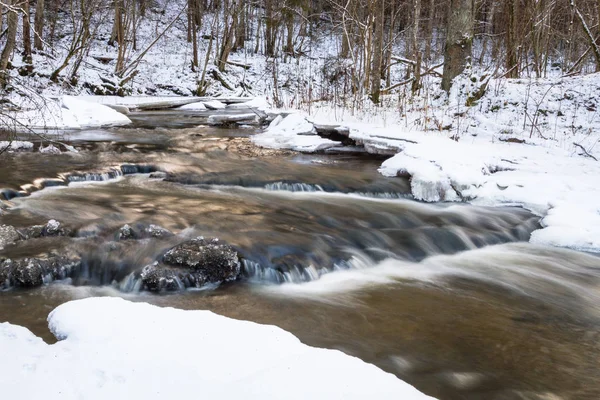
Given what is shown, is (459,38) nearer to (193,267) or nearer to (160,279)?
(193,267)

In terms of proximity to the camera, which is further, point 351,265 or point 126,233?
point 351,265

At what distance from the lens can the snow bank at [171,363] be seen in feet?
6.32

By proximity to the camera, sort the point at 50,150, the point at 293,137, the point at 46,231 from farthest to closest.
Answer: the point at 293,137
the point at 50,150
the point at 46,231

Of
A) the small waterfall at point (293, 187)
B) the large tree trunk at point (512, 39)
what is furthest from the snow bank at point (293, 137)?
the large tree trunk at point (512, 39)

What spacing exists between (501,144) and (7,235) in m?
7.32

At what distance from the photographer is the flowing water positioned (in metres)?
2.89

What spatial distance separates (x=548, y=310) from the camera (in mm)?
3719

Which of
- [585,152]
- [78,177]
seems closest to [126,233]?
[78,177]

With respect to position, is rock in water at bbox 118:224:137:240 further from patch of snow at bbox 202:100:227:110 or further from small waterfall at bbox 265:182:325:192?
patch of snow at bbox 202:100:227:110

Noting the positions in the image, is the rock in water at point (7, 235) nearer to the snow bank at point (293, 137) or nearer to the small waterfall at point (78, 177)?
the small waterfall at point (78, 177)

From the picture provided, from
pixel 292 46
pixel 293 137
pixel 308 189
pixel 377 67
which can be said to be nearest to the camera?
pixel 308 189

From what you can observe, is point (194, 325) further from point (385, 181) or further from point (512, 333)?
point (385, 181)

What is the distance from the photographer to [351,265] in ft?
14.3

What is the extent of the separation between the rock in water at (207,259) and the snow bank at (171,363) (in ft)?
3.62
